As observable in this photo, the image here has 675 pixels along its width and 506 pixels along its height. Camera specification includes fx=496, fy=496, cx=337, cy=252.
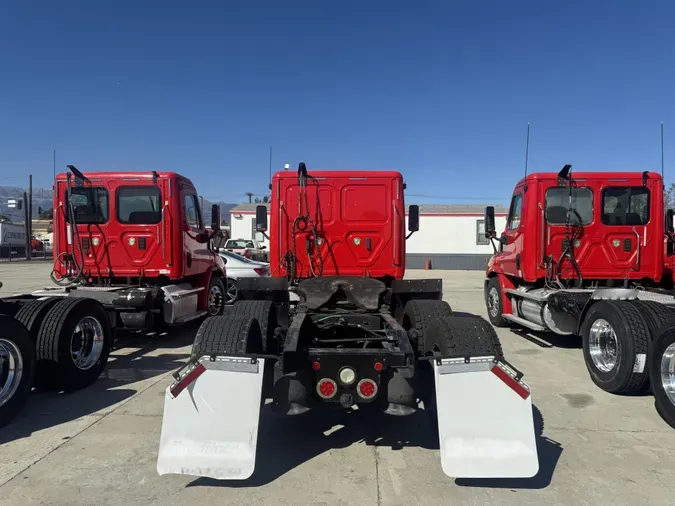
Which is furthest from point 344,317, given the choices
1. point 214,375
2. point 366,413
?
point 214,375

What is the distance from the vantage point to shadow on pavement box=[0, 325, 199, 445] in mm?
4402

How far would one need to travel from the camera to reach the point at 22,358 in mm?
4414

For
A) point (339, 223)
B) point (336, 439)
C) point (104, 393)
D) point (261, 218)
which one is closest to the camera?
point (336, 439)

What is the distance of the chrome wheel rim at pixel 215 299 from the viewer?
31.5 feet

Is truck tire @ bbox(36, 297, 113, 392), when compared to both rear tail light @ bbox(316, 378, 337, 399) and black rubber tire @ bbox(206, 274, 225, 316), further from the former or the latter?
black rubber tire @ bbox(206, 274, 225, 316)

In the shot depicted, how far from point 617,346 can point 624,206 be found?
346 cm

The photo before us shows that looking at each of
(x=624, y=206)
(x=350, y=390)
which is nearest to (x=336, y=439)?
(x=350, y=390)

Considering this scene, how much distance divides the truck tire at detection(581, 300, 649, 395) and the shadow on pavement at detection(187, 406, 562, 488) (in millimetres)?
1107

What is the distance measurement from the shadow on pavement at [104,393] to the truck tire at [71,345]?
0.55 ft

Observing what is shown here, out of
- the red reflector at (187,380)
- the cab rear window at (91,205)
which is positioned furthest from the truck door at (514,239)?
the cab rear window at (91,205)

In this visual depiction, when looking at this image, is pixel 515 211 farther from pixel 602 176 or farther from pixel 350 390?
pixel 350 390

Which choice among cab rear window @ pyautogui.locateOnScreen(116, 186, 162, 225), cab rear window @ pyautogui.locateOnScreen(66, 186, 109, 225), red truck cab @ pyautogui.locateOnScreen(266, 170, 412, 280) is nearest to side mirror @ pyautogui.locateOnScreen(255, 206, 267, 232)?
red truck cab @ pyautogui.locateOnScreen(266, 170, 412, 280)

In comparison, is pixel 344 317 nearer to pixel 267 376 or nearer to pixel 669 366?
pixel 267 376

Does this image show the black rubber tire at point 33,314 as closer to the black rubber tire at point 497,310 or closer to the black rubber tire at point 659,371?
the black rubber tire at point 659,371
